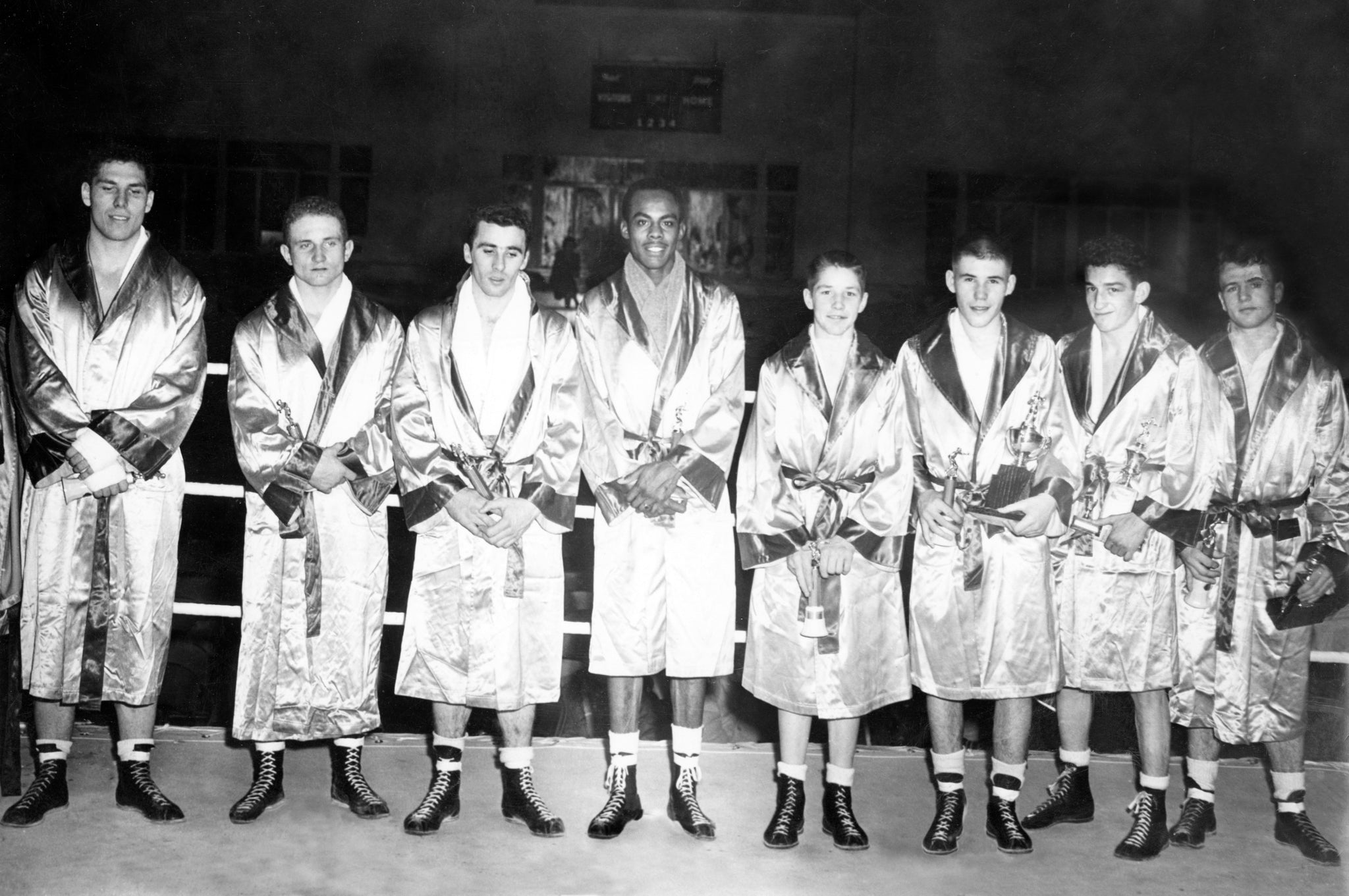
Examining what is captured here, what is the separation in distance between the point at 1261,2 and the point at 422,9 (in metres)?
4.99

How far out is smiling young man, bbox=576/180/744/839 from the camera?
2.63m

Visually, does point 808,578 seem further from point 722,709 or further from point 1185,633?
point 722,709

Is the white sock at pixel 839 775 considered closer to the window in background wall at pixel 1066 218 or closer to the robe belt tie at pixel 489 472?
the robe belt tie at pixel 489 472

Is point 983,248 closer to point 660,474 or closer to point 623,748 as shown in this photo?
point 660,474

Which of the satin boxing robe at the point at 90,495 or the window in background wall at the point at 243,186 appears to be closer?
the satin boxing robe at the point at 90,495

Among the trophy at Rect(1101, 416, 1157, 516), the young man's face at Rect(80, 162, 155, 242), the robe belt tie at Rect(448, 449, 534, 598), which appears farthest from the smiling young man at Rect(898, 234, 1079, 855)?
the young man's face at Rect(80, 162, 155, 242)

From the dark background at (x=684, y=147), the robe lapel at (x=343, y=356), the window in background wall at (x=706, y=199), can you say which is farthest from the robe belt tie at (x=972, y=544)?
the window in background wall at (x=706, y=199)

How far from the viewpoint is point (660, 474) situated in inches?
103

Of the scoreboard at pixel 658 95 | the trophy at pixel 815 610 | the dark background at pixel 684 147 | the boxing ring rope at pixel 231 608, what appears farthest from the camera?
the scoreboard at pixel 658 95

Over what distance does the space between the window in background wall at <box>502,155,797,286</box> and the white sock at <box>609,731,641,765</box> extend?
5249 mm

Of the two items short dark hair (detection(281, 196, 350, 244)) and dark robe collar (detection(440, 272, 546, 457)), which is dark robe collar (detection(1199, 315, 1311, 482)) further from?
short dark hair (detection(281, 196, 350, 244))

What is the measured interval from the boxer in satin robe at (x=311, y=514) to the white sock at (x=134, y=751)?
9.3 inches

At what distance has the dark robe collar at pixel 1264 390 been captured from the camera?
8.91 feet

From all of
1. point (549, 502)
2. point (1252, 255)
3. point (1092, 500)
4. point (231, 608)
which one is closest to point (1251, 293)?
point (1252, 255)
